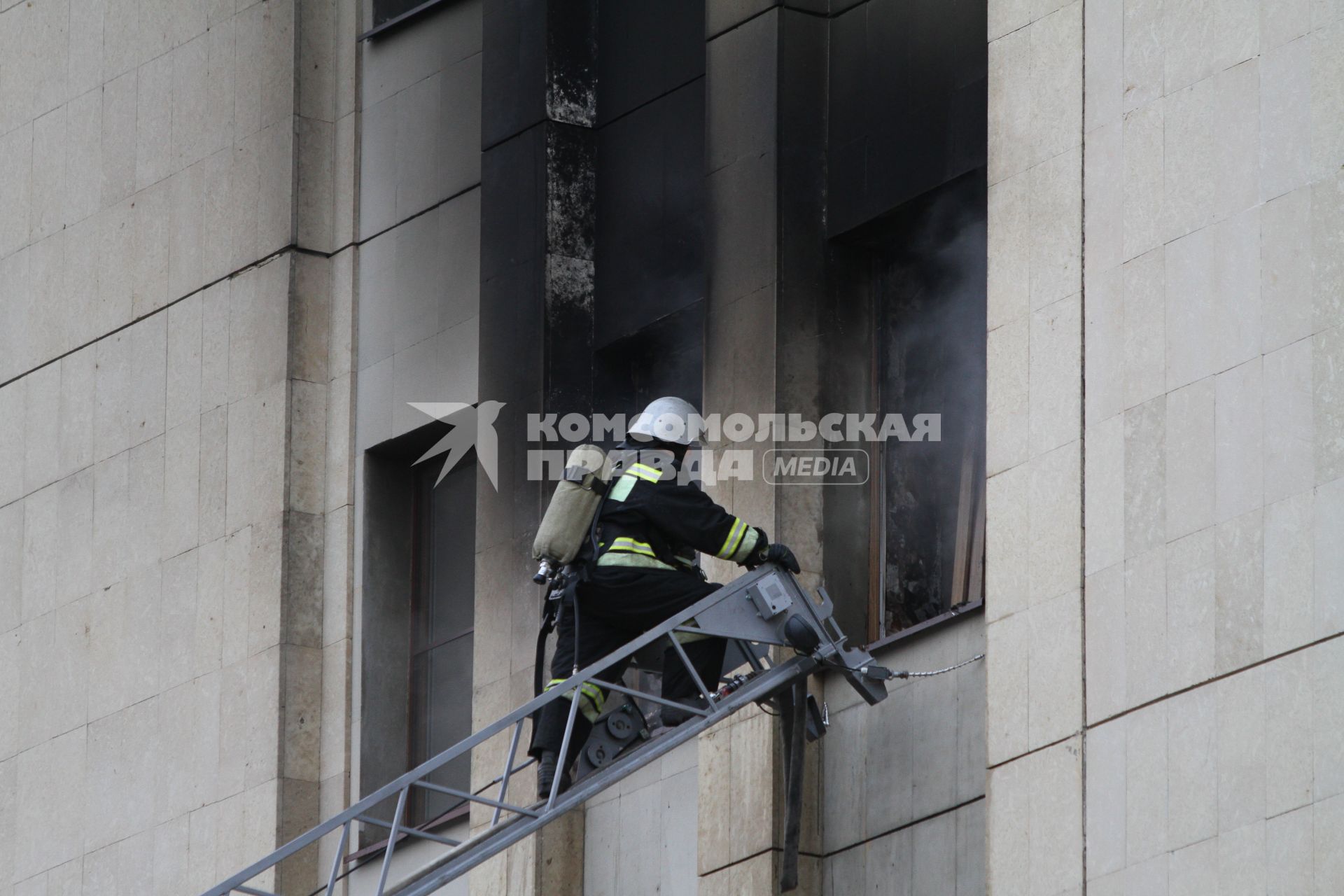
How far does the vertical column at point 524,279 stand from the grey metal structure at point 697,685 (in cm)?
300

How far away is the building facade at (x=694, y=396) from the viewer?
10992 mm

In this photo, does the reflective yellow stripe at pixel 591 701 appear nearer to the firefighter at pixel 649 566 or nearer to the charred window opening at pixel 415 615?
the firefighter at pixel 649 566

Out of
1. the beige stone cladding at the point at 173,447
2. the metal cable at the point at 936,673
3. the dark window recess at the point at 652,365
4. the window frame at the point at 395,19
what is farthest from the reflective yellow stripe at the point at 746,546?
the window frame at the point at 395,19

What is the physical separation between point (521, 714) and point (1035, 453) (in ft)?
10.4

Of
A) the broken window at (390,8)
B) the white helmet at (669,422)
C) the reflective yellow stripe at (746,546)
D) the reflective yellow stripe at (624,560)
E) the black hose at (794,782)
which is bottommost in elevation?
the black hose at (794,782)

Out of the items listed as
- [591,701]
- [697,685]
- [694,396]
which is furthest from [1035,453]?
[694,396]

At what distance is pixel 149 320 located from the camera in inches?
784

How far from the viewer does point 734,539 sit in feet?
44.1

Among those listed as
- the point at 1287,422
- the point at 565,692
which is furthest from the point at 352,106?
the point at 1287,422

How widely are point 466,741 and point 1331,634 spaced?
496 centimetres

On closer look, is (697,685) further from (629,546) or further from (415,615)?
(415,615)

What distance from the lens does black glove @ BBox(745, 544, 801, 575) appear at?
44.1 ft

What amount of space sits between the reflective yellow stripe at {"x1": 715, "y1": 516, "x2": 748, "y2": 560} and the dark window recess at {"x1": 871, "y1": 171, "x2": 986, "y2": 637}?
1.79 metres

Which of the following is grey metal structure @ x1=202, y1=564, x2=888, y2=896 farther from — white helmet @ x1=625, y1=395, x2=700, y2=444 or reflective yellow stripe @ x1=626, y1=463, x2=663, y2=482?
white helmet @ x1=625, y1=395, x2=700, y2=444
